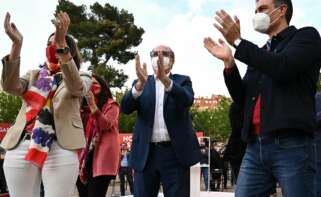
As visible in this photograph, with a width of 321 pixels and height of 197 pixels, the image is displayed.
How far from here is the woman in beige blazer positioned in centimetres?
433

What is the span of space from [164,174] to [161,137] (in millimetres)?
380

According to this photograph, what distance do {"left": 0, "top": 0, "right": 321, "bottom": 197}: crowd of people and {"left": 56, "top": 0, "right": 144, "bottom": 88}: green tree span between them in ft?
137

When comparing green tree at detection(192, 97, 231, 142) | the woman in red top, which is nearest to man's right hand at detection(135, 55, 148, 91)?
the woman in red top

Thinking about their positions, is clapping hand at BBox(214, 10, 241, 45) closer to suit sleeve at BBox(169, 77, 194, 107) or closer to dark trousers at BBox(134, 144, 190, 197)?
suit sleeve at BBox(169, 77, 194, 107)

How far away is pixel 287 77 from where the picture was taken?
12.6 feet

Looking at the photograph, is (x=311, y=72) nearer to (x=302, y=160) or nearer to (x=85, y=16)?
(x=302, y=160)

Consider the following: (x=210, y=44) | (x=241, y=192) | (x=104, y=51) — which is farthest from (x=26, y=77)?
(x=104, y=51)

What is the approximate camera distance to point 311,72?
3990 millimetres

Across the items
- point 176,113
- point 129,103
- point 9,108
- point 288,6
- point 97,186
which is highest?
point 9,108

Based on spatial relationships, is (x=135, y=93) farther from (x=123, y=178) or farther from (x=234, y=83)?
(x=123, y=178)

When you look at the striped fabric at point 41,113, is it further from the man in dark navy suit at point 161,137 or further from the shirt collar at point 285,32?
the shirt collar at point 285,32

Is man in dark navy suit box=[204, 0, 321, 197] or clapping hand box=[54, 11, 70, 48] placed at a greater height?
clapping hand box=[54, 11, 70, 48]

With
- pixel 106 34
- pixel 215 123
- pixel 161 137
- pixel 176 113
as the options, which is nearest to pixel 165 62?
pixel 176 113

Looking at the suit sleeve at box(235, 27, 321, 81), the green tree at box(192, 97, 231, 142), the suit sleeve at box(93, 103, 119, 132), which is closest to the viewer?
the suit sleeve at box(235, 27, 321, 81)
